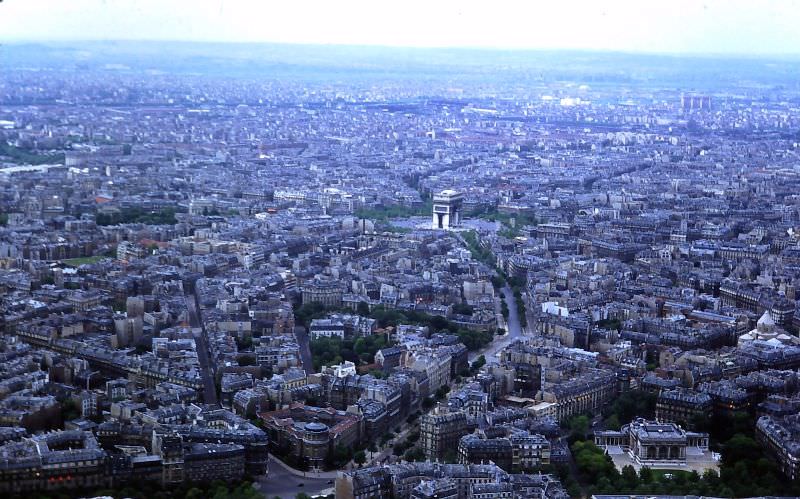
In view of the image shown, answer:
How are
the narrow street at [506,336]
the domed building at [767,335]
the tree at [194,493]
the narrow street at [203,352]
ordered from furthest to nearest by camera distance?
the domed building at [767,335] → the narrow street at [506,336] → the narrow street at [203,352] → the tree at [194,493]

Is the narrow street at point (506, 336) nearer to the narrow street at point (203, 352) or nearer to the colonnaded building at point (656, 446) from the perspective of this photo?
the colonnaded building at point (656, 446)

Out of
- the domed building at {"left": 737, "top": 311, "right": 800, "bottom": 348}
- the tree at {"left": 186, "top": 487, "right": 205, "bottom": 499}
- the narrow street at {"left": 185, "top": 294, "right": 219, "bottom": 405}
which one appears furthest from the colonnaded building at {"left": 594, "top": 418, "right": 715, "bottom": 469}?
the narrow street at {"left": 185, "top": 294, "right": 219, "bottom": 405}

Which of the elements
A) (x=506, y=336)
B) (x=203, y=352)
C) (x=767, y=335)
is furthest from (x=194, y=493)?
(x=767, y=335)

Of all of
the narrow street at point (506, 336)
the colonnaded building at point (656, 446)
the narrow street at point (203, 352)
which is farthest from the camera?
the narrow street at point (506, 336)

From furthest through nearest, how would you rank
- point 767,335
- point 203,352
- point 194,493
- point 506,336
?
point 506,336
point 767,335
point 203,352
point 194,493

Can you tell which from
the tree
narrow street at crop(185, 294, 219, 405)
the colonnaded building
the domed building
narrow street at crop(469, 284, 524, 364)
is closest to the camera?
the tree

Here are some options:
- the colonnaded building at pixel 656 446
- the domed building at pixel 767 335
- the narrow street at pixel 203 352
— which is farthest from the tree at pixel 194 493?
the domed building at pixel 767 335

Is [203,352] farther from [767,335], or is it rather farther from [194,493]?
[767,335]

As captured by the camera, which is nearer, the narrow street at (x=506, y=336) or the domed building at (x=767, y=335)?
the narrow street at (x=506, y=336)

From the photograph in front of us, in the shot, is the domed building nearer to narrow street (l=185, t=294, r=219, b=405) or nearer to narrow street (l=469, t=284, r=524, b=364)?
narrow street (l=469, t=284, r=524, b=364)

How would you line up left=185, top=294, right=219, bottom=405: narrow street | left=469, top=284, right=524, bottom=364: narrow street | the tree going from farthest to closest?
1. left=469, top=284, right=524, bottom=364: narrow street
2. left=185, top=294, right=219, bottom=405: narrow street
3. the tree

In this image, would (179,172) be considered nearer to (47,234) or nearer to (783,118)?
(47,234)
